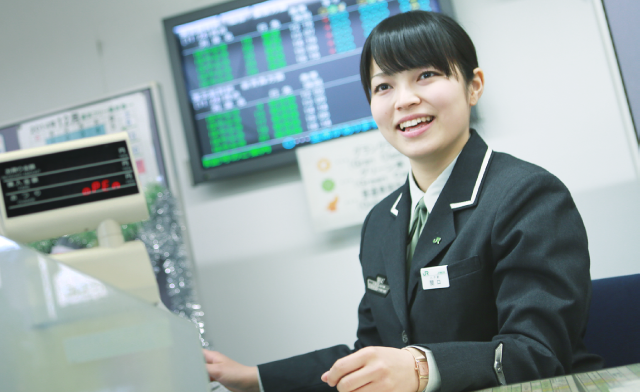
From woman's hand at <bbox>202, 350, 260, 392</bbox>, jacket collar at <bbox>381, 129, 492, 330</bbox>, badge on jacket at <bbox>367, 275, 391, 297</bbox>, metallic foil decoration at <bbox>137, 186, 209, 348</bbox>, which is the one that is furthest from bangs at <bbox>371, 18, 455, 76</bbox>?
metallic foil decoration at <bbox>137, 186, 209, 348</bbox>

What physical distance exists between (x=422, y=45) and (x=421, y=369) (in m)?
0.59

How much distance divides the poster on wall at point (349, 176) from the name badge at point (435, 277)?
104 centimetres

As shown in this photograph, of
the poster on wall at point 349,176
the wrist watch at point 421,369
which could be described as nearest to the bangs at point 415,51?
the wrist watch at point 421,369

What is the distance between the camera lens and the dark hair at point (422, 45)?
992mm

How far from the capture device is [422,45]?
0.99 m

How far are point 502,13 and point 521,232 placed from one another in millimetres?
1402

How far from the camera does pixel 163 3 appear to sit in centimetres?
221

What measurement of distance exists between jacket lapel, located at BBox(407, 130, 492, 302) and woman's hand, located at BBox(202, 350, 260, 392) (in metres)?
0.36

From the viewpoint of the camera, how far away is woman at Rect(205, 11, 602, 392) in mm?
728

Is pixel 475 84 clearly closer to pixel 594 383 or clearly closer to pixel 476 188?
pixel 476 188

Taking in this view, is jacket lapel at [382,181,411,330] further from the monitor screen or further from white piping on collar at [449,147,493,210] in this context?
the monitor screen

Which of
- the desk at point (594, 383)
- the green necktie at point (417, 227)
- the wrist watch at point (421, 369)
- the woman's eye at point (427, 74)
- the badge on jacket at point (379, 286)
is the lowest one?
the wrist watch at point (421, 369)

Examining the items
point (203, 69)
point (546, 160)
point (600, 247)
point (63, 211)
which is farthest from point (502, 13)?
point (63, 211)

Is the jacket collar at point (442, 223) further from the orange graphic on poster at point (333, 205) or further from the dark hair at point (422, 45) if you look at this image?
the orange graphic on poster at point (333, 205)
